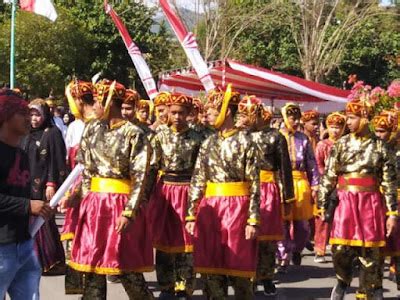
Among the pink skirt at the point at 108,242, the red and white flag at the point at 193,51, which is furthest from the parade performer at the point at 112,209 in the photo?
the red and white flag at the point at 193,51

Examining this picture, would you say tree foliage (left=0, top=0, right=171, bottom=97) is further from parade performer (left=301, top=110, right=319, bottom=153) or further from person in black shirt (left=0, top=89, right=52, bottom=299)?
person in black shirt (left=0, top=89, right=52, bottom=299)

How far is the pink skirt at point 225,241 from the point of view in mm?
6859

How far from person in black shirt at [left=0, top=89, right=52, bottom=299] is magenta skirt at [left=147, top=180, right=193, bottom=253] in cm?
334

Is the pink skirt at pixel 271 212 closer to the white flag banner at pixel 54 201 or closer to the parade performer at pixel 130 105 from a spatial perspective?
the parade performer at pixel 130 105

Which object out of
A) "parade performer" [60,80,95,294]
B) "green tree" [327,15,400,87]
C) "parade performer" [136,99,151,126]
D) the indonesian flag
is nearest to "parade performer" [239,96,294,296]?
"parade performer" [136,99,151,126]

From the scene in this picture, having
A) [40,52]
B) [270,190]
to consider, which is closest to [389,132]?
[270,190]

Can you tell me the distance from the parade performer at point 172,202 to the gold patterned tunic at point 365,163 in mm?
1433

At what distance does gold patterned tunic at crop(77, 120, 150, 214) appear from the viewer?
6.45 metres

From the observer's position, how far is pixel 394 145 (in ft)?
27.7

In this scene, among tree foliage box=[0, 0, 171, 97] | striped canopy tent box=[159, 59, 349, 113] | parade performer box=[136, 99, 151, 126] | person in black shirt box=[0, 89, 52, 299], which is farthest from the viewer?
tree foliage box=[0, 0, 171, 97]

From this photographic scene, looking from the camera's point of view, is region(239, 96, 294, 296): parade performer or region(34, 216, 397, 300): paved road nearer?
region(34, 216, 397, 300): paved road

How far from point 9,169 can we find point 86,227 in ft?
5.70

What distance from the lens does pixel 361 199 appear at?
770 centimetres

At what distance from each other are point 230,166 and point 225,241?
606 mm
